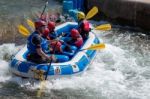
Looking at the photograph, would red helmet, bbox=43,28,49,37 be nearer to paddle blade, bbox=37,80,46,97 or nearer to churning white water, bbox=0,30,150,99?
churning white water, bbox=0,30,150,99

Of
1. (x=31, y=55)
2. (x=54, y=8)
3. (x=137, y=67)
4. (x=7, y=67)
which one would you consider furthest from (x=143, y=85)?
(x=54, y=8)

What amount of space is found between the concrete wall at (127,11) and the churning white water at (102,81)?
71.2 inches

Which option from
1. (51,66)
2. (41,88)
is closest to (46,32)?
(51,66)

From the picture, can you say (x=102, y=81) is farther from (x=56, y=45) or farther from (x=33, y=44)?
(x=33, y=44)

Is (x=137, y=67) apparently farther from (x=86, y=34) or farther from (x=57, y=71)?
(x=57, y=71)

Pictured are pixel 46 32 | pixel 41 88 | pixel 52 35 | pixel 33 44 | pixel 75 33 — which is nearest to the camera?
pixel 41 88

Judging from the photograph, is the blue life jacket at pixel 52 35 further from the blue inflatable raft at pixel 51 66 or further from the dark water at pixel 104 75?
the dark water at pixel 104 75

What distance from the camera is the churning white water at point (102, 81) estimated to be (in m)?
9.02

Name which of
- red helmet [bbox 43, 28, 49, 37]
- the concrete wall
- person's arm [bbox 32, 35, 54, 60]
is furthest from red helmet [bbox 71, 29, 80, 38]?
the concrete wall

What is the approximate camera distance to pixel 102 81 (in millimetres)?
9680

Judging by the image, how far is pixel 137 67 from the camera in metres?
10.6

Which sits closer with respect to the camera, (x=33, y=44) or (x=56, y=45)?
(x=33, y=44)

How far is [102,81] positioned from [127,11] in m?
4.69

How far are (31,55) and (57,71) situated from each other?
2.30 feet
